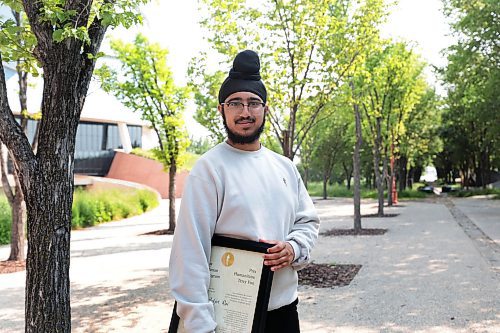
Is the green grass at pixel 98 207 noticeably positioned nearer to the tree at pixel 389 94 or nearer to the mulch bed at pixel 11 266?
the mulch bed at pixel 11 266

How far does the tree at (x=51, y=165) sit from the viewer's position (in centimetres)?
397

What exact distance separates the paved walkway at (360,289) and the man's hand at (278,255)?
365cm

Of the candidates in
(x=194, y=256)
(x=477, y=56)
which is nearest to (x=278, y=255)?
(x=194, y=256)

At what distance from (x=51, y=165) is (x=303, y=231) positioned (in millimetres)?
2202

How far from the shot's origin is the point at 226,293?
236 centimetres

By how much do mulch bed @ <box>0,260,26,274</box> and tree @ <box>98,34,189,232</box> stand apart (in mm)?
6970

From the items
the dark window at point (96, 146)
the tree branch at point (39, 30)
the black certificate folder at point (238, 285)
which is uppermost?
the dark window at point (96, 146)

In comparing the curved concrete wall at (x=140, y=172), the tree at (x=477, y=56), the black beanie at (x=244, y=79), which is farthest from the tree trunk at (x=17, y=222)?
the curved concrete wall at (x=140, y=172)

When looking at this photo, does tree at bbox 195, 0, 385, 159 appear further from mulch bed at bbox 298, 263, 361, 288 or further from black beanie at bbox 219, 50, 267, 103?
black beanie at bbox 219, 50, 267, 103

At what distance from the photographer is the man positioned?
2.28 metres

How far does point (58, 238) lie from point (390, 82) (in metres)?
19.0

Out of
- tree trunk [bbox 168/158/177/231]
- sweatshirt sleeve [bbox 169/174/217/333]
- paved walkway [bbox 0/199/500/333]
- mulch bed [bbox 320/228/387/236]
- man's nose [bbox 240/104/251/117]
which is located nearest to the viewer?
sweatshirt sleeve [bbox 169/174/217/333]

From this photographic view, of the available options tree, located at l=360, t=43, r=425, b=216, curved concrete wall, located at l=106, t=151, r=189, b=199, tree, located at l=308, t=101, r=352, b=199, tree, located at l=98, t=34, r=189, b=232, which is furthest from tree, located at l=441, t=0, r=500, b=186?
curved concrete wall, located at l=106, t=151, r=189, b=199

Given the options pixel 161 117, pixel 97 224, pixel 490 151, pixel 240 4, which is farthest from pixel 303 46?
pixel 490 151
